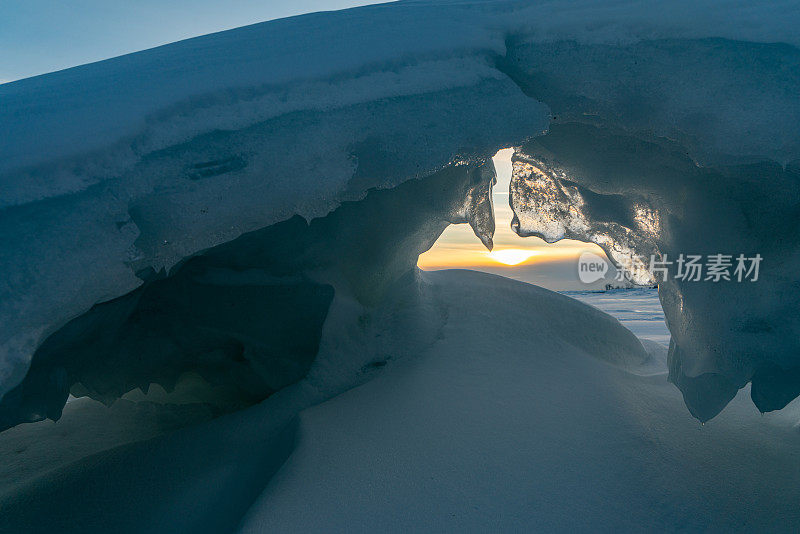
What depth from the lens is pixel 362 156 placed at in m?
1.29

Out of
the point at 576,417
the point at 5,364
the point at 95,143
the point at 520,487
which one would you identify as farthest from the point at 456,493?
the point at 95,143

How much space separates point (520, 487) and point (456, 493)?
6.7 inches

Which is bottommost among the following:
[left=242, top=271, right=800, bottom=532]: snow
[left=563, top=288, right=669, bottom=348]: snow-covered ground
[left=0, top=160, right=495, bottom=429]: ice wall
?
[left=563, top=288, right=669, bottom=348]: snow-covered ground

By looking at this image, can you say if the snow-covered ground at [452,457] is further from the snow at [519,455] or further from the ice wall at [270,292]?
the ice wall at [270,292]

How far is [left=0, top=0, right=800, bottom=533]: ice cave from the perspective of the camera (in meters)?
1.21

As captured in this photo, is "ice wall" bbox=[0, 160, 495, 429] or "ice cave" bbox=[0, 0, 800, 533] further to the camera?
"ice wall" bbox=[0, 160, 495, 429]

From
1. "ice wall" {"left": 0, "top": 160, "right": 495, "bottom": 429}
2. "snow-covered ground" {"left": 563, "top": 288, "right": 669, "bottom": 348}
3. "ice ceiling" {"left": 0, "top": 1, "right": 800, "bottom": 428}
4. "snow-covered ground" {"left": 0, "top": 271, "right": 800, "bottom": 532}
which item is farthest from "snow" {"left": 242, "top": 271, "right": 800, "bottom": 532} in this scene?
"snow-covered ground" {"left": 563, "top": 288, "right": 669, "bottom": 348}

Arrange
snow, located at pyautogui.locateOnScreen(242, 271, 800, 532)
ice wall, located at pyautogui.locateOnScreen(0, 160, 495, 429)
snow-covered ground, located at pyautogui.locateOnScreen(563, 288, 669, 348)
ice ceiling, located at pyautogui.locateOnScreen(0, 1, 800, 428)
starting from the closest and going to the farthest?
ice ceiling, located at pyautogui.locateOnScreen(0, 1, 800, 428)
snow, located at pyautogui.locateOnScreen(242, 271, 800, 532)
ice wall, located at pyautogui.locateOnScreen(0, 160, 495, 429)
snow-covered ground, located at pyautogui.locateOnScreen(563, 288, 669, 348)

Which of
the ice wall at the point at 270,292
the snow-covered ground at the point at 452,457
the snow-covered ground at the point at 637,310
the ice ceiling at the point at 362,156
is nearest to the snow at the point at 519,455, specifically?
the snow-covered ground at the point at 452,457

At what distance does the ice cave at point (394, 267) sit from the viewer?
1208 mm

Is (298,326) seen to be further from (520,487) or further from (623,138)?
(623,138)

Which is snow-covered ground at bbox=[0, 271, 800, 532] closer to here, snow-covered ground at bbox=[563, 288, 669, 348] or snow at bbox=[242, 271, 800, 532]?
snow at bbox=[242, 271, 800, 532]

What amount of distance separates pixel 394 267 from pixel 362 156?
0.86m

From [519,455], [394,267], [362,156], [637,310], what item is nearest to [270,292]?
[394,267]
